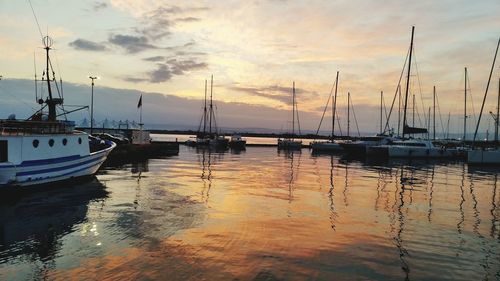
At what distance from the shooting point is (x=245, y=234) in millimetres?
16484

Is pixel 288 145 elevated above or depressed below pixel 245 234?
above

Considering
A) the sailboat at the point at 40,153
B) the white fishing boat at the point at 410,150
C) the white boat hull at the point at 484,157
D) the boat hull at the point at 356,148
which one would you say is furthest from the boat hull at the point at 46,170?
the boat hull at the point at 356,148

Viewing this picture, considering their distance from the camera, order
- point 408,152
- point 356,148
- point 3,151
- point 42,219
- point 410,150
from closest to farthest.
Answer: point 42,219, point 3,151, point 408,152, point 410,150, point 356,148

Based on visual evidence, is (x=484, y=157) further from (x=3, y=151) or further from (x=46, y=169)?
(x=3, y=151)

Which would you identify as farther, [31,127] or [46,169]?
[31,127]

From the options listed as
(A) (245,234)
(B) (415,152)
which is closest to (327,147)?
(B) (415,152)

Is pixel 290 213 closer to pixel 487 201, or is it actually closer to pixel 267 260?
pixel 267 260

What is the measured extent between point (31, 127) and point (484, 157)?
196 ft

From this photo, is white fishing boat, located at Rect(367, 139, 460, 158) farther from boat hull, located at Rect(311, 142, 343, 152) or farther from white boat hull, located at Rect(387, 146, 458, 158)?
boat hull, located at Rect(311, 142, 343, 152)

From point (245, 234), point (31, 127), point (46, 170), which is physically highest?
point (31, 127)

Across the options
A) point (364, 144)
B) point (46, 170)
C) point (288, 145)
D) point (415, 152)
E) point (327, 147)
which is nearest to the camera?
point (46, 170)

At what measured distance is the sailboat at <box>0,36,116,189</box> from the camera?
24672 mm

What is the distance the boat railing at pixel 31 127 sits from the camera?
1022 inches

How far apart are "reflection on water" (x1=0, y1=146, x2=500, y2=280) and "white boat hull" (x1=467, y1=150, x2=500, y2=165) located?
3556 centimetres
